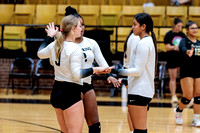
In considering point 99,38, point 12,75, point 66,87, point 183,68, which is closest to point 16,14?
point 12,75

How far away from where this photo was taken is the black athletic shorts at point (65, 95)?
11.2 ft

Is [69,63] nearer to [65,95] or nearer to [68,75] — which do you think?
[68,75]

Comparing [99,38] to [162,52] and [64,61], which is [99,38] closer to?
[162,52]

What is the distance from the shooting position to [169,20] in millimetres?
11039

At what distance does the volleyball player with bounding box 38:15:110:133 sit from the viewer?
334cm

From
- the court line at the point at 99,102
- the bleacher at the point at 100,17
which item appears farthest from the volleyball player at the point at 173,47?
the bleacher at the point at 100,17

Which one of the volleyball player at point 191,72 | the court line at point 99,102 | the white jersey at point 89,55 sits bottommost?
the court line at point 99,102

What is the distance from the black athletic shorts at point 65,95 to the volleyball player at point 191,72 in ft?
10.5

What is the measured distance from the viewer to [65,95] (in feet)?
11.2

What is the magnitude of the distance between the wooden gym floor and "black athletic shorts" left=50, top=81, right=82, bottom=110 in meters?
2.37

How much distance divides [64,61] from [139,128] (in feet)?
3.32

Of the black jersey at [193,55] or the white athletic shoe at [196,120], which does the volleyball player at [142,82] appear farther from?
the white athletic shoe at [196,120]

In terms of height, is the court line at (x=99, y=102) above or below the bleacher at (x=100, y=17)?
below

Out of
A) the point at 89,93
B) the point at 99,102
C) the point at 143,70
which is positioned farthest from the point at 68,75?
the point at 99,102
